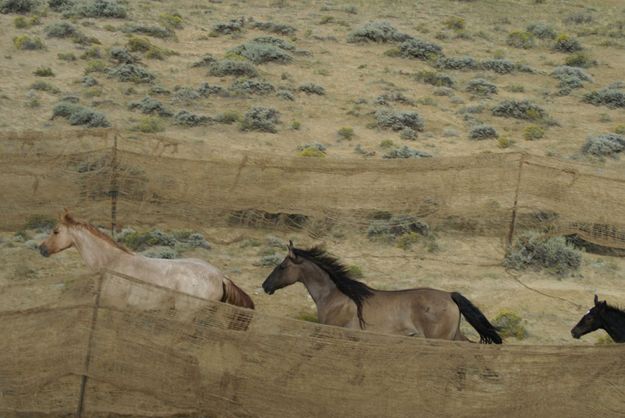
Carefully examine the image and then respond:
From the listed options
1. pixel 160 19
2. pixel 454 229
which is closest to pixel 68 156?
pixel 454 229

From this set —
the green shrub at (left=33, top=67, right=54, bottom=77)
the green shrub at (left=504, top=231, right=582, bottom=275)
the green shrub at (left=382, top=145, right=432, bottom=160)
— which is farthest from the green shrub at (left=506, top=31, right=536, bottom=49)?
the green shrub at (left=504, top=231, right=582, bottom=275)

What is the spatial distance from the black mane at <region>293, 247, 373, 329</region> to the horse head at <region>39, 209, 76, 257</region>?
296 cm

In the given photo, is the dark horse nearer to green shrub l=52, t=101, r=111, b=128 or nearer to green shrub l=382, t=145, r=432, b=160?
green shrub l=382, t=145, r=432, b=160

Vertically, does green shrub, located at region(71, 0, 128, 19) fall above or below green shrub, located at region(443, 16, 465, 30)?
above

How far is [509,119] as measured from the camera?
25.4 metres

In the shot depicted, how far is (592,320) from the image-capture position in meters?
12.1

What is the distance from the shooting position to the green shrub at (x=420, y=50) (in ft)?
101

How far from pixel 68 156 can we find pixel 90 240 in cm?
516

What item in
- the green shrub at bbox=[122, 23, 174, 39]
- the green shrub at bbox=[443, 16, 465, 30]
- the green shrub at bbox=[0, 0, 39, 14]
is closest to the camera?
the green shrub at bbox=[122, 23, 174, 39]

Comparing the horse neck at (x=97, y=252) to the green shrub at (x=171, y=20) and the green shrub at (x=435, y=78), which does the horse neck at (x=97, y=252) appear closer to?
the green shrub at (x=435, y=78)

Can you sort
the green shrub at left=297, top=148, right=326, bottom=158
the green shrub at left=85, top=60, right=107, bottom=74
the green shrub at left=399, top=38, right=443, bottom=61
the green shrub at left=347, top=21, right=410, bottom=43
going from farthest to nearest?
1. the green shrub at left=347, top=21, right=410, bottom=43
2. the green shrub at left=399, top=38, right=443, bottom=61
3. the green shrub at left=85, top=60, right=107, bottom=74
4. the green shrub at left=297, top=148, right=326, bottom=158

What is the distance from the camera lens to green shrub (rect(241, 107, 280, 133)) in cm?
Result: 2300

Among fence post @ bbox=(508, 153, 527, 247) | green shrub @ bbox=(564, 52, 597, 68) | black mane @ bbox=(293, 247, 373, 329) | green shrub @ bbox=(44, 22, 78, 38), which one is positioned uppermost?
black mane @ bbox=(293, 247, 373, 329)

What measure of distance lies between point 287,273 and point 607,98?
18.2 metres
